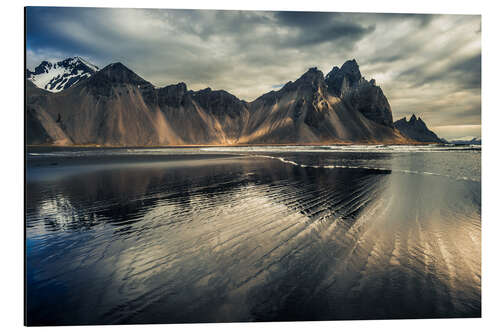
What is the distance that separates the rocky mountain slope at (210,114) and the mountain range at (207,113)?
0.36m

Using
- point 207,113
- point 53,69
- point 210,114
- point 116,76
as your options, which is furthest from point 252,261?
point 210,114

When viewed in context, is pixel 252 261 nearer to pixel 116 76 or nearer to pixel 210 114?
pixel 116 76

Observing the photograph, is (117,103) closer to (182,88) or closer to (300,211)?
(182,88)

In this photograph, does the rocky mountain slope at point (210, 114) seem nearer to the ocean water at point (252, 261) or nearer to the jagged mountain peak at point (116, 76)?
the jagged mountain peak at point (116, 76)

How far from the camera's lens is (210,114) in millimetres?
165625

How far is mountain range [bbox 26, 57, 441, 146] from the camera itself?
106m

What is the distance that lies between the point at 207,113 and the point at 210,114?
199 cm

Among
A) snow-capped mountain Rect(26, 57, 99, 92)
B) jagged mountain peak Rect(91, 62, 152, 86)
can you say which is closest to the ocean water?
snow-capped mountain Rect(26, 57, 99, 92)

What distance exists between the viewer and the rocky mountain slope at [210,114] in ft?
349

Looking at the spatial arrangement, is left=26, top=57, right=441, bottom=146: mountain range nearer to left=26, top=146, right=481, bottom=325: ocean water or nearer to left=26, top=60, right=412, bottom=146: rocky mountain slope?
left=26, top=60, right=412, bottom=146: rocky mountain slope

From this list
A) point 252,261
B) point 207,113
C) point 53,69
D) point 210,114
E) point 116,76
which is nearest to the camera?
point 252,261

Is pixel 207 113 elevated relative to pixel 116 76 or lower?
lower

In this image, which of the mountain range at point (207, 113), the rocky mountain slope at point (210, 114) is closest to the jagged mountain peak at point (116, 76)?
the mountain range at point (207, 113)

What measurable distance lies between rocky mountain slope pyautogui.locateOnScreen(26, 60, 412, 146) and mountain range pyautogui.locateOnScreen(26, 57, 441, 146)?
0.36 metres
